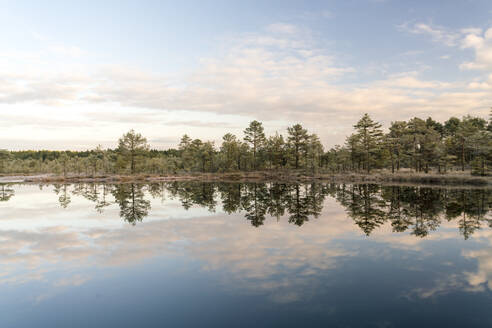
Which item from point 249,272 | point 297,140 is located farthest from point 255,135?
point 249,272

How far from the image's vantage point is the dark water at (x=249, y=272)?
7.29 meters

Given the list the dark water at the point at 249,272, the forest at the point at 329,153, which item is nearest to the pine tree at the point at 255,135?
the forest at the point at 329,153

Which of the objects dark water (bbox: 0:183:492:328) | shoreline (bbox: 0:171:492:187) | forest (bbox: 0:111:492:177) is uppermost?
forest (bbox: 0:111:492:177)

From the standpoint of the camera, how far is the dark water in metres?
7.29

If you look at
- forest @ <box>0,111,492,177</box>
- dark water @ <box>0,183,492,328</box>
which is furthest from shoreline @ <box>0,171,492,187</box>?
dark water @ <box>0,183,492,328</box>

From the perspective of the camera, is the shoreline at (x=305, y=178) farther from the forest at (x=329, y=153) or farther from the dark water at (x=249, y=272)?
the dark water at (x=249, y=272)

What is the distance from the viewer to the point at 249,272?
10.2 meters

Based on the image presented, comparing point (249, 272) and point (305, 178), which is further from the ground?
point (305, 178)

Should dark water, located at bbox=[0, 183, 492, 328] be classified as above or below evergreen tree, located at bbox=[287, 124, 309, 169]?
→ below

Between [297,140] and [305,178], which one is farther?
[297,140]

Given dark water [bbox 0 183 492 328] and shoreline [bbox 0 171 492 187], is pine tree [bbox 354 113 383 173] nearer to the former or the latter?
shoreline [bbox 0 171 492 187]

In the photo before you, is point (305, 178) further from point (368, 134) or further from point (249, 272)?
point (249, 272)

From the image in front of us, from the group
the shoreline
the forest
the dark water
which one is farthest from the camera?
the forest

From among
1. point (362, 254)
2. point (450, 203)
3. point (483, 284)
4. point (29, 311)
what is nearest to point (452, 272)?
point (483, 284)
